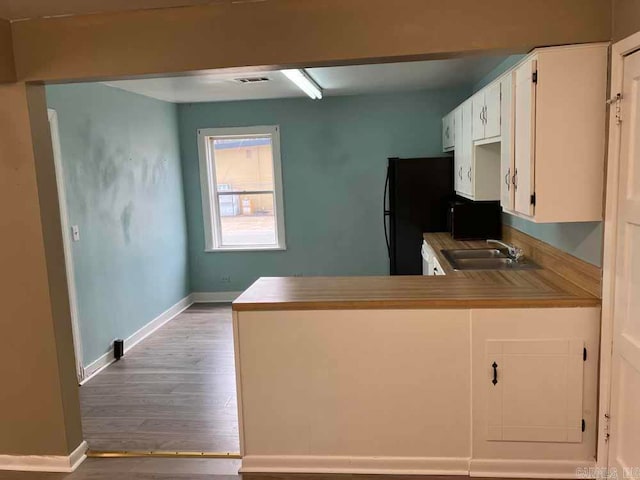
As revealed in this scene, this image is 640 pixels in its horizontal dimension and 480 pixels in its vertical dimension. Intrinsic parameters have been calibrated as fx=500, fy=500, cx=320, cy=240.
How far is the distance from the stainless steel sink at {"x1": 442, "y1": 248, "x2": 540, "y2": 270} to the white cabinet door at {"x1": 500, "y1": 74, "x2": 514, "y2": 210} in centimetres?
68

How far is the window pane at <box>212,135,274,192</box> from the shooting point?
6.09 metres

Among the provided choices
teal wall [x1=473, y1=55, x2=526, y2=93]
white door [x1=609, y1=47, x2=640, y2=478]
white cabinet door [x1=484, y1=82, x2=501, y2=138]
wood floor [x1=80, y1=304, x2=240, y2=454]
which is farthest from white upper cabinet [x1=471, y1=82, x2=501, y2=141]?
wood floor [x1=80, y1=304, x2=240, y2=454]

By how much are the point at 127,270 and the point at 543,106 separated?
12.7 feet

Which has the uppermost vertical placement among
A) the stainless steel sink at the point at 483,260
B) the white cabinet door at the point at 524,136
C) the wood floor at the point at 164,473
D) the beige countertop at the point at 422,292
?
the white cabinet door at the point at 524,136

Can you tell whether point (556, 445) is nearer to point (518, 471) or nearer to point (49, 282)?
point (518, 471)

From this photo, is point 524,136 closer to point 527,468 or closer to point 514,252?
point 514,252

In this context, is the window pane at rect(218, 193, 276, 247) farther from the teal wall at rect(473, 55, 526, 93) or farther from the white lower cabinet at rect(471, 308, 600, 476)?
the white lower cabinet at rect(471, 308, 600, 476)

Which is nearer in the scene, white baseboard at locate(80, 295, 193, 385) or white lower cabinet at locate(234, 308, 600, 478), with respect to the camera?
white lower cabinet at locate(234, 308, 600, 478)

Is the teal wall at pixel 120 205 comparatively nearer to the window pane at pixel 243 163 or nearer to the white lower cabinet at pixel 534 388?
the window pane at pixel 243 163

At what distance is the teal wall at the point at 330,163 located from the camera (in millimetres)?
5727

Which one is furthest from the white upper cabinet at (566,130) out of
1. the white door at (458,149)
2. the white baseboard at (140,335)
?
the white baseboard at (140,335)

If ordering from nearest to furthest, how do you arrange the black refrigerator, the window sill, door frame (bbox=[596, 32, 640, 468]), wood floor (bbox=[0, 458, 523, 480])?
1. door frame (bbox=[596, 32, 640, 468])
2. wood floor (bbox=[0, 458, 523, 480])
3. the black refrigerator
4. the window sill

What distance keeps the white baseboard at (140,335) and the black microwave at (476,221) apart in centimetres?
316

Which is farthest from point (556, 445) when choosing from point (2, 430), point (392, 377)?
point (2, 430)
